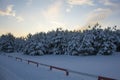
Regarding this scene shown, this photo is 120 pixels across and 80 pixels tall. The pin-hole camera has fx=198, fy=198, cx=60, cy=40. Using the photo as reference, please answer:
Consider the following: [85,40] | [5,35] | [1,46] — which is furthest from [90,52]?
[5,35]

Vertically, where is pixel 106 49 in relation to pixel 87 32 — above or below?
below

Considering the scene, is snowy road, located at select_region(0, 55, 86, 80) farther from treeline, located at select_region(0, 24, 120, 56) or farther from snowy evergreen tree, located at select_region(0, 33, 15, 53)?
snowy evergreen tree, located at select_region(0, 33, 15, 53)

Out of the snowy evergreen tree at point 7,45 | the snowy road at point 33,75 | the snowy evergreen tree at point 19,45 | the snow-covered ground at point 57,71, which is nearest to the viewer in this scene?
the snowy road at point 33,75

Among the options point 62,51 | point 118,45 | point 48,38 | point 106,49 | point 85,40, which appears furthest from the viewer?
point 48,38

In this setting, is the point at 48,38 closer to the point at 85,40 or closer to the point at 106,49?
the point at 85,40

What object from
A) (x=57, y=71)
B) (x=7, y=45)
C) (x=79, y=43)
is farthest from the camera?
(x=7, y=45)

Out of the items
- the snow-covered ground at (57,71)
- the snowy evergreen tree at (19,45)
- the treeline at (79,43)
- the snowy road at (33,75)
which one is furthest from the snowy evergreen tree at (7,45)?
the snowy road at (33,75)

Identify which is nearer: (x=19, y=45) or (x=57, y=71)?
(x=57, y=71)

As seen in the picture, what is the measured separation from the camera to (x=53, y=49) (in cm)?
6706

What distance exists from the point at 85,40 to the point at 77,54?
4.36m

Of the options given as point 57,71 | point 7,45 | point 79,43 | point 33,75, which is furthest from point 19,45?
point 33,75

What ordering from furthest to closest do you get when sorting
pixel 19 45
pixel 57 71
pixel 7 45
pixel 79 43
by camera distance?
1. pixel 19 45
2. pixel 7 45
3. pixel 79 43
4. pixel 57 71

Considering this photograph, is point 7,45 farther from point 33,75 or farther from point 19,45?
point 33,75

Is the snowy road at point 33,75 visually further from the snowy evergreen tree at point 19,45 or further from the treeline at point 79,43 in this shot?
the snowy evergreen tree at point 19,45
